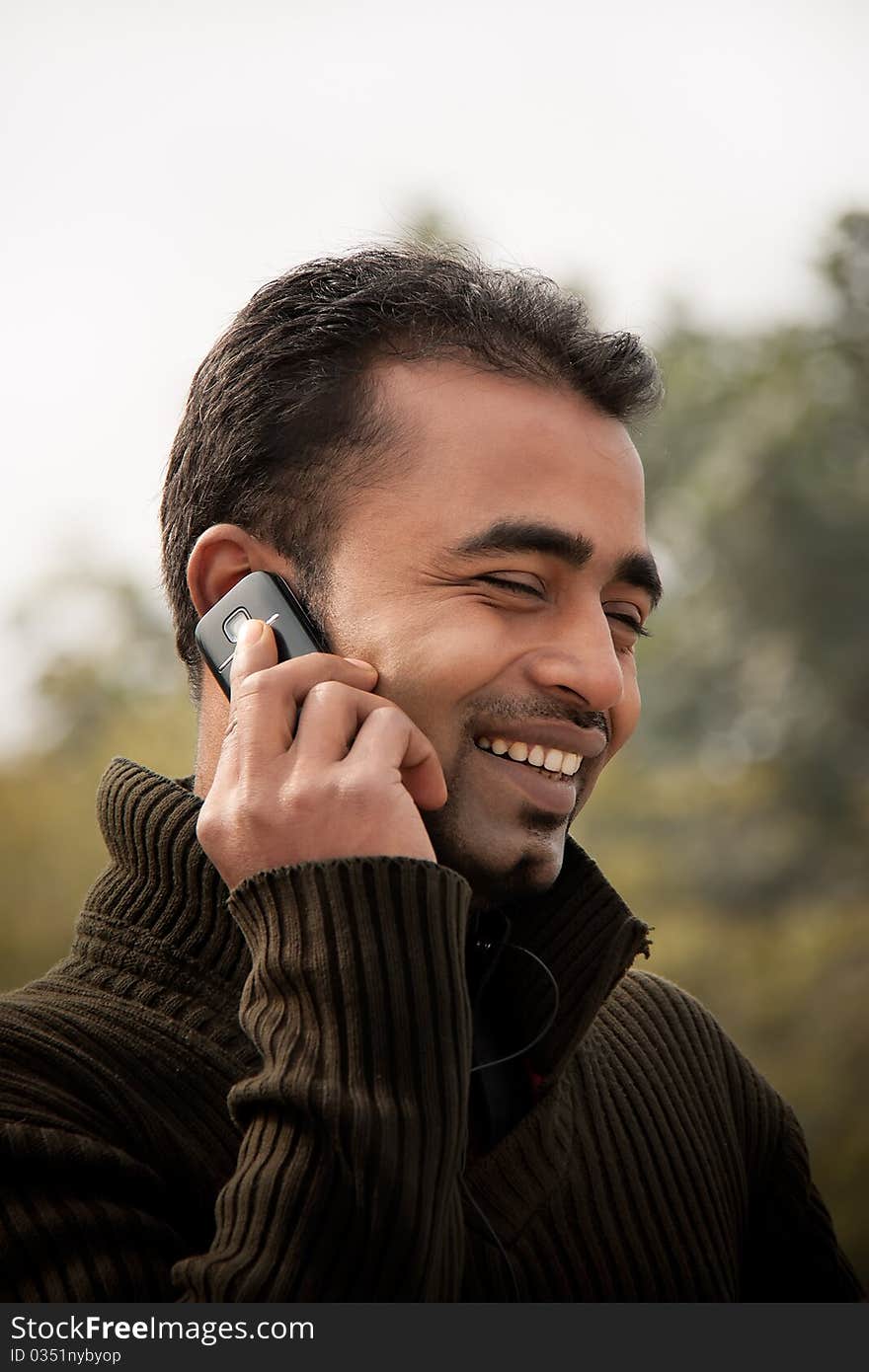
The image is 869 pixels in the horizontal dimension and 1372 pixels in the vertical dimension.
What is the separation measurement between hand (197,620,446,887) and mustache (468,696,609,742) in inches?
4.6

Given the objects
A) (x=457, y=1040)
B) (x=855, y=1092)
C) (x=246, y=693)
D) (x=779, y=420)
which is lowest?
(x=855, y=1092)

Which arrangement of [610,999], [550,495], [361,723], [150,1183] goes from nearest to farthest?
[150,1183], [361,723], [550,495], [610,999]

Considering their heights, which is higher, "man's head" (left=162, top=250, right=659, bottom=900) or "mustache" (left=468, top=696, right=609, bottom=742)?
"man's head" (left=162, top=250, right=659, bottom=900)

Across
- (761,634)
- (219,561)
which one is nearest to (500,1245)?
(219,561)

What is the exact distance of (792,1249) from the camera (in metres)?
1.79

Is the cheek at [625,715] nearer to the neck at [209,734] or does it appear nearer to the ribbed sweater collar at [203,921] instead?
the ribbed sweater collar at [203,921]

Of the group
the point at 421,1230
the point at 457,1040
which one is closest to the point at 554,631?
the point at 457,1040

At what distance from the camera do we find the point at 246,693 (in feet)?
4.46

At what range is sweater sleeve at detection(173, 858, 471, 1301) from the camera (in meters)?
1.11

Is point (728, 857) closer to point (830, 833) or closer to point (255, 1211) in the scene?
point (830, 833)

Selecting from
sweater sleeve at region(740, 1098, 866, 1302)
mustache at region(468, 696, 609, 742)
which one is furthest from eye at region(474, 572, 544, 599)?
sweater sleeve at region(740, 1098, 866, 1302)

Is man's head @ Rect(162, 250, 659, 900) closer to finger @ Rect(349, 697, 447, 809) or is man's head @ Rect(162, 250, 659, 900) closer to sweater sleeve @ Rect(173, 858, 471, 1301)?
finger @ Rect(349, 697, 447, 809)

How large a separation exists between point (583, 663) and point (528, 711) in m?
0.08

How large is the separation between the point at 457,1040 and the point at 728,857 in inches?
318
